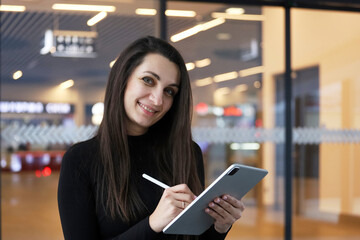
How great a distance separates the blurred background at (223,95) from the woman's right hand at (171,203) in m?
3.39

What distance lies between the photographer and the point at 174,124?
1.96 m

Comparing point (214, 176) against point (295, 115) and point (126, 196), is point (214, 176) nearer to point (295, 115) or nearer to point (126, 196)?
point (295, 115)

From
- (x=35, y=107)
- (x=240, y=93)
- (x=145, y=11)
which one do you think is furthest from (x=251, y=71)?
(x=35, y=107)

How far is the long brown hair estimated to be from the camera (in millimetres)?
1779

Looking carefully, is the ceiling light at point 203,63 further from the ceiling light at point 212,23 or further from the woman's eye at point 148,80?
the woman's eye at point 148,80

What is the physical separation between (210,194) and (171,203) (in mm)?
118

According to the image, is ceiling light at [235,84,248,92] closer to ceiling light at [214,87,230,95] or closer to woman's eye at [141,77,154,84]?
ceiling light at [214,87,230,95]

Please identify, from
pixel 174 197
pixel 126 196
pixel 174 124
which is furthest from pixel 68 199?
pixel 174 124

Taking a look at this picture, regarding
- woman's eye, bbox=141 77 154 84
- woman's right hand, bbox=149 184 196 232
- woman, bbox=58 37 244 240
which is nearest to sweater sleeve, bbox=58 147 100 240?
woman, bbox=58 37 244 240

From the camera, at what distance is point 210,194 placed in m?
1.59

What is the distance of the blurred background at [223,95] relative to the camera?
15.9 feet

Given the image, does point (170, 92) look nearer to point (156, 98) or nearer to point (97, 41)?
point (156, 98)

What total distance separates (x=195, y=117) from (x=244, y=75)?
0.66 m

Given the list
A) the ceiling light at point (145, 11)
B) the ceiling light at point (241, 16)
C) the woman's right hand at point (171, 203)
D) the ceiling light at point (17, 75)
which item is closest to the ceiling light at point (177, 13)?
→ the ceiling light at point (145, 11)
